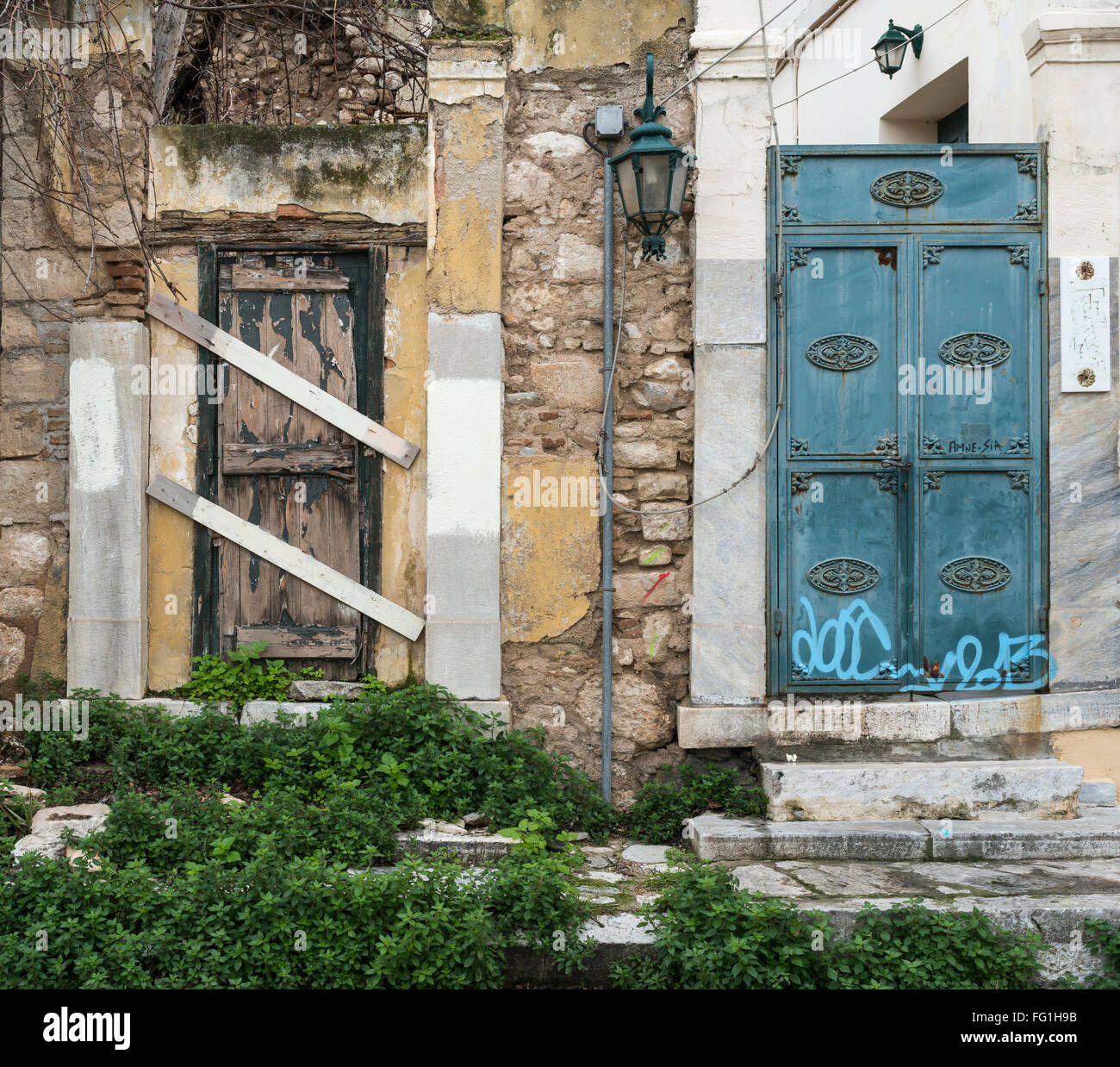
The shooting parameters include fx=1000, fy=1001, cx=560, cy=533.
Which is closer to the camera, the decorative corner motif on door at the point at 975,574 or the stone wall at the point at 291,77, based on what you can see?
the decorative corner motif on door at the point at 975,574

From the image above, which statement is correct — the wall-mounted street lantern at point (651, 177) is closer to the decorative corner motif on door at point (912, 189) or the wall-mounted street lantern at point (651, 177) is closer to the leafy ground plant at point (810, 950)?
the decorative corner motif on door at point (912, 189)

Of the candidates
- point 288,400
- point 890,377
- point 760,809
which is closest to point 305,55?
point 288,400

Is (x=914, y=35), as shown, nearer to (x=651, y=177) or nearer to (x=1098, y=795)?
(x=651, y=177)

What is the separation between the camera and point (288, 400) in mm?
5086

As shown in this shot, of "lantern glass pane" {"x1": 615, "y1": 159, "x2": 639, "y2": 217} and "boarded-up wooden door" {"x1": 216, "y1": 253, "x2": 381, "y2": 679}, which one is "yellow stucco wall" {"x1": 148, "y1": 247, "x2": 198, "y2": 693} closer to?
"boarded-up wooden door" {"x1": 216, "y1": 253, "x2": 381, "y2": 679}

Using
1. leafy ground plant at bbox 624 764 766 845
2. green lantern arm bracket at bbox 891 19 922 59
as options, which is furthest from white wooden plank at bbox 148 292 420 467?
green lantern arm bracket at bbox 891 19 922 59

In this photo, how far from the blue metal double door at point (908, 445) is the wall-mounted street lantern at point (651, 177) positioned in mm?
597

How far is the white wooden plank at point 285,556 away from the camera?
16.4 ft

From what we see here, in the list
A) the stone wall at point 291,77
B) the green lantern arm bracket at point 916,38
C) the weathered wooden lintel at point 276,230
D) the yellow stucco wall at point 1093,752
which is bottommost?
the yellow stucco wall at point 1093,752

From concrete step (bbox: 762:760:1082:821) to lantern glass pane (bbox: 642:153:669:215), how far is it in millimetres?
2643

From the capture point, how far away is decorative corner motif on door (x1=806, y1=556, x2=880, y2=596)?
482 cm

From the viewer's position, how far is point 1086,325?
4789mm

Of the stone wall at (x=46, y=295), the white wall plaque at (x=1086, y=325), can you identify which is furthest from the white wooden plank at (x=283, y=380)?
the white wall plaque at (x=1086, y=325)

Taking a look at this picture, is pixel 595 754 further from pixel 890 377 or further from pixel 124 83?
pixel 124 83
